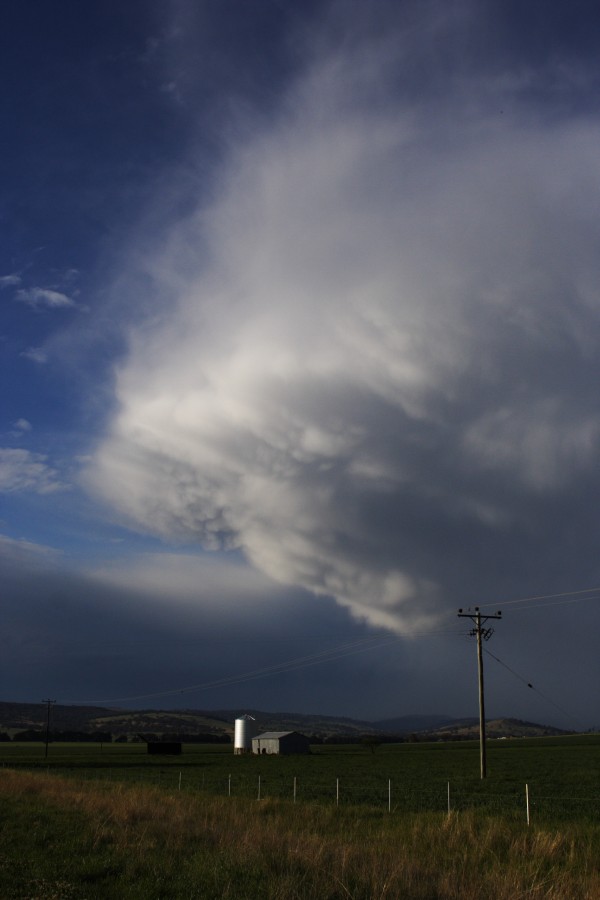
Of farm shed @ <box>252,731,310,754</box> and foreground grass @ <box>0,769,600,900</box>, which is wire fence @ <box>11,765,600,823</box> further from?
farm shed @ <box>252,731,310,754</box>

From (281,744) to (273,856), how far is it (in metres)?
134

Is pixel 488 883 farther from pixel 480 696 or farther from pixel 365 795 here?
pixel 480 696

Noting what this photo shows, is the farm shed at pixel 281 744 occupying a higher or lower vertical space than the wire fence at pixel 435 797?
lower

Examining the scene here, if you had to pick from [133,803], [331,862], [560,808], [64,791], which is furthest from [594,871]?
[64,791]

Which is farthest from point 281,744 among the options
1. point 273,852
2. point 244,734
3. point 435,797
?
point 273,852

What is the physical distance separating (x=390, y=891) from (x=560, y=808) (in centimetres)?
2717

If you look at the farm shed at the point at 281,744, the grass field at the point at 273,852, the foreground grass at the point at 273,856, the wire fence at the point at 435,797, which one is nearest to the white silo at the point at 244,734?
the farm shed at the point at 281,744

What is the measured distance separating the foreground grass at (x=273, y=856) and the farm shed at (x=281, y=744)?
12139 cm

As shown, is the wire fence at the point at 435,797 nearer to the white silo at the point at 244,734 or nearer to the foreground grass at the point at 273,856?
the foreground grass at the point at 273,856

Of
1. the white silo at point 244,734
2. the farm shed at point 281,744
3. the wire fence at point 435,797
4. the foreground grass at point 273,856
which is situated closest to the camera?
the foreground grass at point 273,856

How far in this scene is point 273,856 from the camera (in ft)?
48.4

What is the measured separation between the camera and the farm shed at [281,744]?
140375 millimetres

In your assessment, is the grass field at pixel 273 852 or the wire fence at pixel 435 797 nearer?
the grass field at pixel 273 852

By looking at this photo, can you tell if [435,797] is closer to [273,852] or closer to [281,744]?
[273,852]
